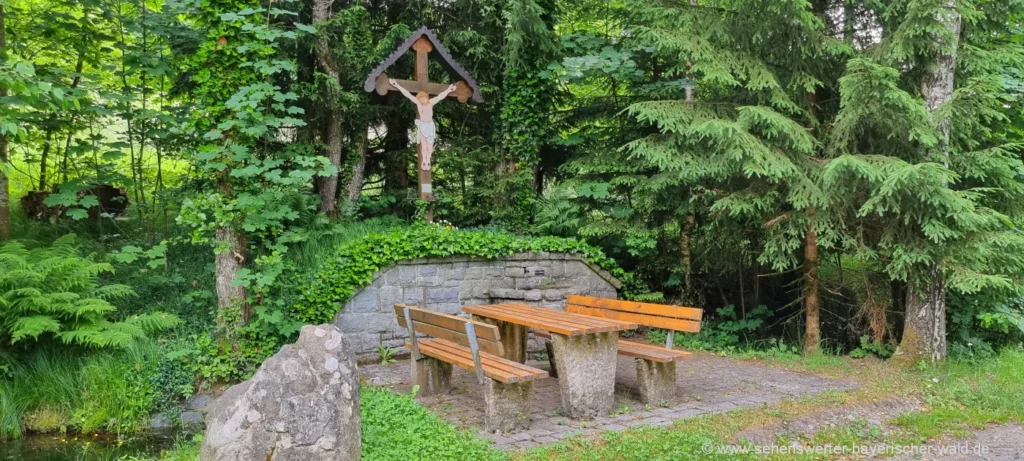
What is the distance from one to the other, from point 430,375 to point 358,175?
476cm

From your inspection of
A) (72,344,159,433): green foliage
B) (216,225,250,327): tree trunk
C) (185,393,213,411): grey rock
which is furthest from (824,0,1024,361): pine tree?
(72,344,159,433): green foliage

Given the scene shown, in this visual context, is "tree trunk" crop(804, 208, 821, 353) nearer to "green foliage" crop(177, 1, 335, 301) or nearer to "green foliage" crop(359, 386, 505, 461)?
"green foliage" crop(359, 386, 505, 461)

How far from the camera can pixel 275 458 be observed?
11.7ft

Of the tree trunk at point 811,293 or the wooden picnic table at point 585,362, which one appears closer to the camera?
the wooden picnic table at point 585,362

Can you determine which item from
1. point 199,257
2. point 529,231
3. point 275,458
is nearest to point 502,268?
point 529,231

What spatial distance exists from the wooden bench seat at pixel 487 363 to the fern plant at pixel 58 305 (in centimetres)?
275

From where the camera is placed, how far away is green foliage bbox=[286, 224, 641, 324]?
672 centimetres

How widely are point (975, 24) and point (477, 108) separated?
21.6 feet

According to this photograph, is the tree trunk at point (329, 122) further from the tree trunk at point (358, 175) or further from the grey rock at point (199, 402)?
the grey rock at point (199, 402)

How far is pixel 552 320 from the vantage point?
502 centimetres

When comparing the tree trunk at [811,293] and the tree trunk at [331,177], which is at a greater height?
the tree trunk at [331,177]

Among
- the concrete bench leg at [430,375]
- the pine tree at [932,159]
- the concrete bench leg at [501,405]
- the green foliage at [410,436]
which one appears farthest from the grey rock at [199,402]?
the pine tree at [932,159]

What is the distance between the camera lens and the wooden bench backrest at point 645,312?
17.4 ft

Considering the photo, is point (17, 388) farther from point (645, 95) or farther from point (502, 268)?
point (645, 95)
